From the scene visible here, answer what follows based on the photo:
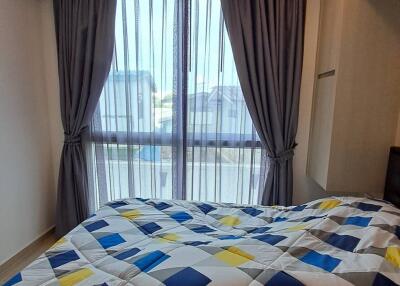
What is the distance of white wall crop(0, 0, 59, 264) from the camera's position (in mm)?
2203

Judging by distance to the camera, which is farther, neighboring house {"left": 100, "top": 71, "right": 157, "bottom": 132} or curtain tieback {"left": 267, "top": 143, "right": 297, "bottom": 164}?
neighboring house {"left": 100, "top": 71, "right": 157, "bottom": 132}

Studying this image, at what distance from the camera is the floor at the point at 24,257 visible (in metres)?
2.16

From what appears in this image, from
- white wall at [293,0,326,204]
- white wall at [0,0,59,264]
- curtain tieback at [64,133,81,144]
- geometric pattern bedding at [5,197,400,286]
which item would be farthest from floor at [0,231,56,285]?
white wall at [293,0,326,204]

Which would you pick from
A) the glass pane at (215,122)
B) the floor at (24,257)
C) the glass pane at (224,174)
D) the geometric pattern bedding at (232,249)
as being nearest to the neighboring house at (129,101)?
the glass pane at (215,122)

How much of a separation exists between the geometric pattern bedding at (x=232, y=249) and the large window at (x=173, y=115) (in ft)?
3.15

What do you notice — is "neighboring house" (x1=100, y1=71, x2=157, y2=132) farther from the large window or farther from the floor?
the floor

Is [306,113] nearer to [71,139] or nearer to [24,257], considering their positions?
[71,139]

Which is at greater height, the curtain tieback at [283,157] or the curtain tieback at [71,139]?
the curtain tieback at [71,139]

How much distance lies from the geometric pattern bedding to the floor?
1.19 meters

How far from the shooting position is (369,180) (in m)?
1.92

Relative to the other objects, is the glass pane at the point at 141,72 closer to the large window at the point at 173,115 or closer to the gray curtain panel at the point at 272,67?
the large window at the point at 173,115

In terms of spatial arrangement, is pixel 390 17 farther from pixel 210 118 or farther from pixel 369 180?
pixel 210 118

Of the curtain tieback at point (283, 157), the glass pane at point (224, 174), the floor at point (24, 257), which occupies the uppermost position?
→ the curtain tieback at point (283, 157)

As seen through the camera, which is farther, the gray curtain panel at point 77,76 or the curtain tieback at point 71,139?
the curtain tieback at point 71,139
